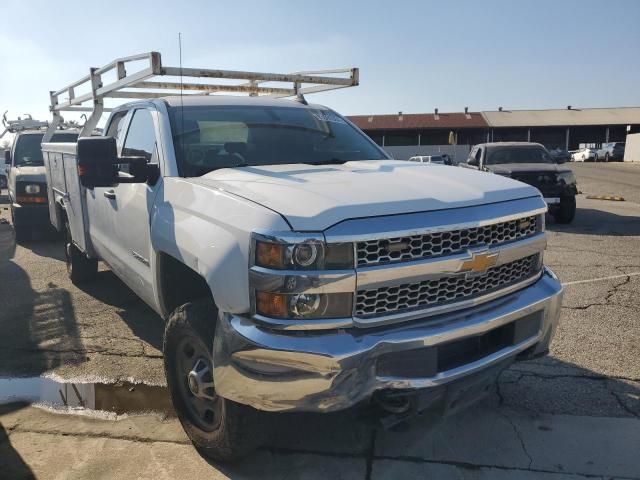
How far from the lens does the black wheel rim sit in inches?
108

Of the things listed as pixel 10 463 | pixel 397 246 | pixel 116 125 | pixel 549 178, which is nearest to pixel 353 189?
pixel 397 246

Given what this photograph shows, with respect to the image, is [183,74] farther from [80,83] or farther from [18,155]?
[18,155]

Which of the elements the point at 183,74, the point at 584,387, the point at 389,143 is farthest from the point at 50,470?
the point at 389,143

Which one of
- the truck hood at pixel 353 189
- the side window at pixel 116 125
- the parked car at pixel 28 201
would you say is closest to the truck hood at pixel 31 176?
the parked car at pixel 28 201

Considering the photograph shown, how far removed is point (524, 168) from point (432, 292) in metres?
9.07

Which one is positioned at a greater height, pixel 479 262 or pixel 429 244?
pixel 429 244

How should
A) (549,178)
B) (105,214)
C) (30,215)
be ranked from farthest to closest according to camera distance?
(549,178), (30,215), (105,214)

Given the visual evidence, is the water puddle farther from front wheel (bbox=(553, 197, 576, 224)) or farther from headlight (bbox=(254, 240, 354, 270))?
front wheel (bbox=(553, 197, 576, 224))

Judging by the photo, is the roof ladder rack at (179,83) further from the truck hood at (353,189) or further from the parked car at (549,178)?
the parked car at (549,178)

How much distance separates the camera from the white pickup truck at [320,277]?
224cm

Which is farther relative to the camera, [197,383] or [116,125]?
[116,125]

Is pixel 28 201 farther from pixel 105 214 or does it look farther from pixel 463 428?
pixel 463 428

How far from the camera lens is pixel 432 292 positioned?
250cm

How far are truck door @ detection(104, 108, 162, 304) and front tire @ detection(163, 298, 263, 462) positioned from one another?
662 mm
